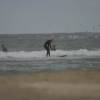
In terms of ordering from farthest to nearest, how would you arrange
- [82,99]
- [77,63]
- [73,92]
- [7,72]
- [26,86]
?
[77,63] < [7,72] < [26,86] < [73,92] < [82,99]

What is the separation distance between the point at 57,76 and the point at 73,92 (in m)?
2.02

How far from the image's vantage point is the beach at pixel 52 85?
19.2ft

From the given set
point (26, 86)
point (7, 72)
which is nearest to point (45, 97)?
point (26, 86)

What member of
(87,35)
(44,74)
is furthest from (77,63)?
(87,35)

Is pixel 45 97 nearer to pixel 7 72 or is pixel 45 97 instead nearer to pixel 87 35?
pixel 7 72

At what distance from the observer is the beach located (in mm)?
5859

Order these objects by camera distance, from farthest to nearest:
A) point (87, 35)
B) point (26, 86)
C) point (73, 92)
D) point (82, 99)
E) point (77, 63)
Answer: point (87, 35)
point (77, 63)
point (26, 86)
point (73, 92)
point (82, 99)

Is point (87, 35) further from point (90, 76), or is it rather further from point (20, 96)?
point (20, 96)

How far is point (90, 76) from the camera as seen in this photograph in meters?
8.12

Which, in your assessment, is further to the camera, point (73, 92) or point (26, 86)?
point (26, 86)

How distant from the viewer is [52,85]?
7004 millimetres

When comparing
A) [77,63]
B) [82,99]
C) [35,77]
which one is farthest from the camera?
[77,63]

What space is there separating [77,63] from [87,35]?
22683mm

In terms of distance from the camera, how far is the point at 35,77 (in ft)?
26.5
